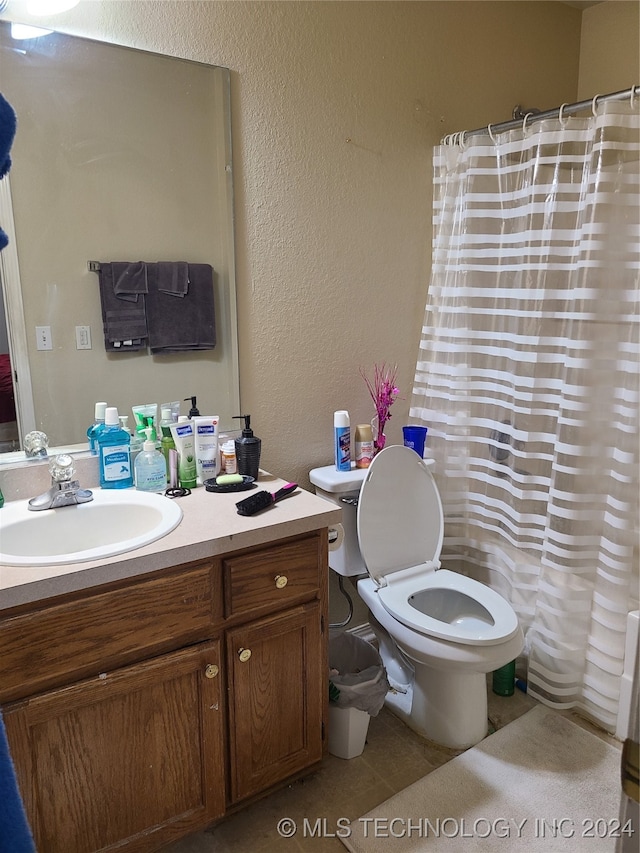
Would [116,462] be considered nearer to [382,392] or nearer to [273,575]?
[273,575]

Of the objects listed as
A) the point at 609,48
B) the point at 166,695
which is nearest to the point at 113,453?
the point at 166,695

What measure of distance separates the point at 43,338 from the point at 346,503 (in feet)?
3.43

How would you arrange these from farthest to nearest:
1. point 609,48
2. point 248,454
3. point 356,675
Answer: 1. point 609,48
2. point 356,675
3. point 248,454

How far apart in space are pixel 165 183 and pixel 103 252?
0.28 meters

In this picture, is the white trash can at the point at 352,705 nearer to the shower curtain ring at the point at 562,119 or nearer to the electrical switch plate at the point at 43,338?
the electrical switch plate at the point at 43,338

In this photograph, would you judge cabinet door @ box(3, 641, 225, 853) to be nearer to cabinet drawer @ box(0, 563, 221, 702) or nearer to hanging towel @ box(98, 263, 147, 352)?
cabinet drawer @ box(0, 563, 221, 702)

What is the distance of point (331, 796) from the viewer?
177 cm

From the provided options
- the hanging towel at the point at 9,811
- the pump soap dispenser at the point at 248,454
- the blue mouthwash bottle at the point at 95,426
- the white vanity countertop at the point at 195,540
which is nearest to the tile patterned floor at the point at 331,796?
the white vanity countertop at the point at 195,540

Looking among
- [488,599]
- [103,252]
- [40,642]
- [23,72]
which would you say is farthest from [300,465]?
[23,72]

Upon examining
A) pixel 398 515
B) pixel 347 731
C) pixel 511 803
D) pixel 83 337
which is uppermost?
pixel 83 337

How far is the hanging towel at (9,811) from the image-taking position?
22.3 inches

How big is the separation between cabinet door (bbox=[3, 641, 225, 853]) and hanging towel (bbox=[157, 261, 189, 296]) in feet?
3.30

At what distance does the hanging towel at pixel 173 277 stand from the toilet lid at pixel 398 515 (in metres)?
0.81

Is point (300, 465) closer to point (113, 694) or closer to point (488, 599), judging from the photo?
point (488, 599)
